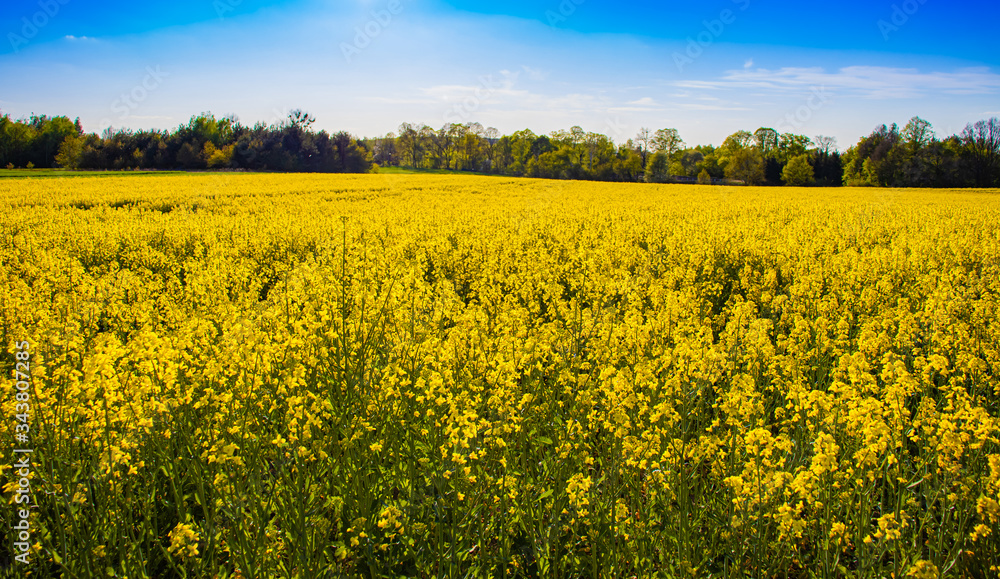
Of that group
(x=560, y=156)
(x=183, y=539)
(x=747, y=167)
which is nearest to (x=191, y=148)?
(x=560, y=156)

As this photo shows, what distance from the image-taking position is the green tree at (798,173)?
216ft

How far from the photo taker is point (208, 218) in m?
13.2

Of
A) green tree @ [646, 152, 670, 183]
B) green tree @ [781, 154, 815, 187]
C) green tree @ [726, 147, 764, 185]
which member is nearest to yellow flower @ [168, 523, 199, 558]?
green tree @ [726, 147, 764, 185]

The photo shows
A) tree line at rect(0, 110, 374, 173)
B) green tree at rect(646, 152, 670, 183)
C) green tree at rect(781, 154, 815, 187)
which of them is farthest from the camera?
green tree at rect(646, 152, 670, 183)

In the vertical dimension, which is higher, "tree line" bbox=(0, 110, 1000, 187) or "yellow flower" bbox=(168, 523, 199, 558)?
"tree line" bbox=(0, 110, 1000, 187)

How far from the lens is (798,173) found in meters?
66.1

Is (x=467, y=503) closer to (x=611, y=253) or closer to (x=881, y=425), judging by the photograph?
(x=881, y=425)

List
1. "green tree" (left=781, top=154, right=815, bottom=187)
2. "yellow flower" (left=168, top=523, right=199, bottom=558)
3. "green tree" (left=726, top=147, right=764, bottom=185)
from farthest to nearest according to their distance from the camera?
1. "green tree" (left=726, top=147, right=764, bottom=185)
2. "green tree" (left=781, top=154, right=815, bottom=187)
3. "yellow flower" (left=168, top=523, right=199, bottom=558)

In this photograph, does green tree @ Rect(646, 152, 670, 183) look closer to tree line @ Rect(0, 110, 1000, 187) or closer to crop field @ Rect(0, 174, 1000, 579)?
tree line @ Rect(0, 110, 1000, 187)

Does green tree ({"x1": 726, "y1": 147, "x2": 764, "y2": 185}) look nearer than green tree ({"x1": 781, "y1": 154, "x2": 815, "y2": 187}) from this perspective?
No

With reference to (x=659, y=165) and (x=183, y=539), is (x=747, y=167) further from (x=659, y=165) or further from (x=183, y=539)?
(x=183, y=539)

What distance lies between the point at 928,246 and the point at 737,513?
980 centimetres

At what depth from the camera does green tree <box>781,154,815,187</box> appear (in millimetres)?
65938

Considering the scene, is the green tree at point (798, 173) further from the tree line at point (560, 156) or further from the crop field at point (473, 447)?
the crop field at point (473, 447)
